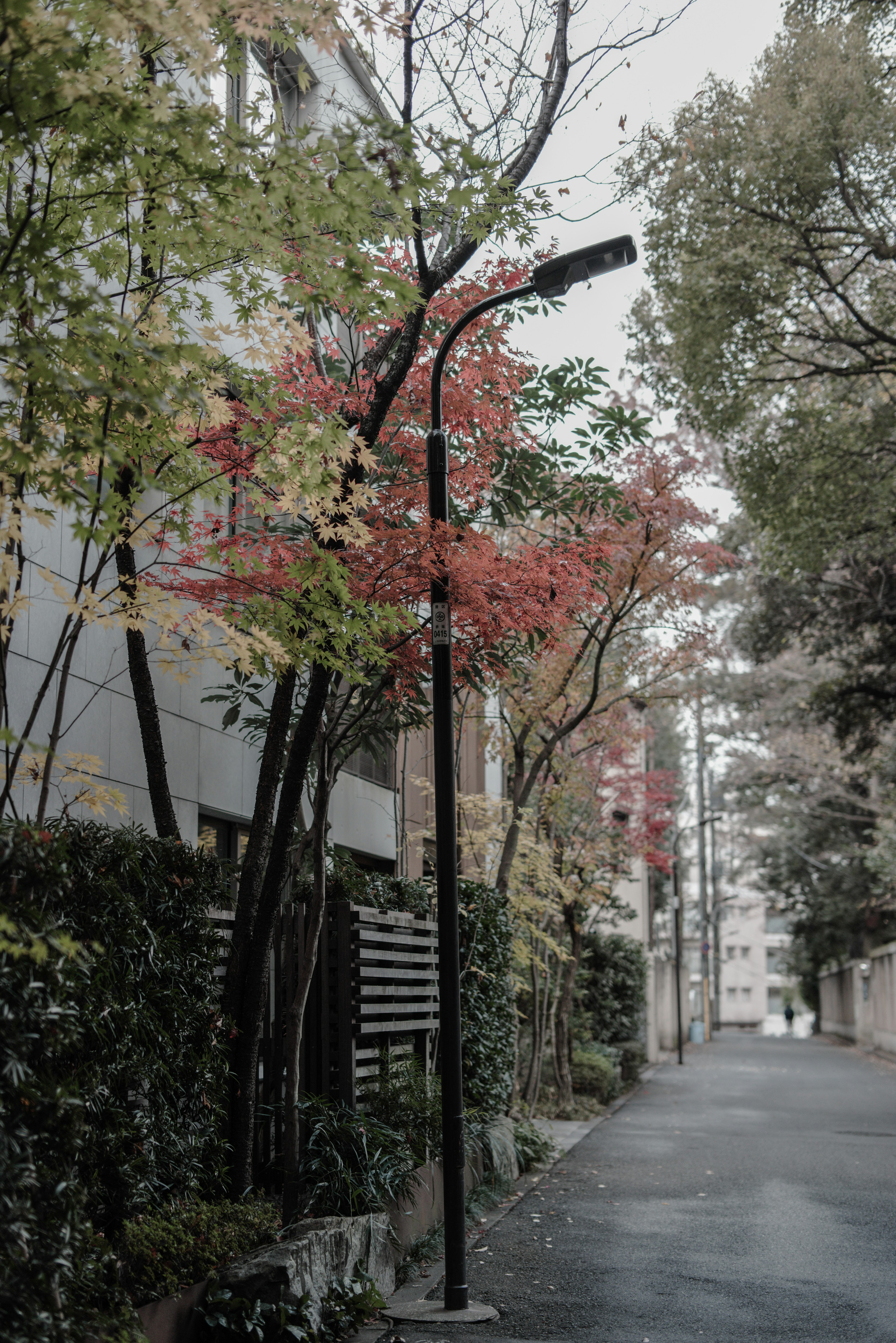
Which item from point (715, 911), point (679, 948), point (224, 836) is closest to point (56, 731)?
point (224, 836)

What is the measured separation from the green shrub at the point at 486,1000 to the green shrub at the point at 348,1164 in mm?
3049

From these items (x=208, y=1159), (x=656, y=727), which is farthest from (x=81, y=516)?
(x=656, y=727)

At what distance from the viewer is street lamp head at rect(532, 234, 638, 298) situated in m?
7.71

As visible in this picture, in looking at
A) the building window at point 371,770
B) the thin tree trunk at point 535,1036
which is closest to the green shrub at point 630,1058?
the thin tree trunk at point 535,1036

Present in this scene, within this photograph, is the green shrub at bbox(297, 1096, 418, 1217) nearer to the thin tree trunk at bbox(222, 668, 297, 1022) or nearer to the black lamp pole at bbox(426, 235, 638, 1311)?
the black lamp pole at bbox(426, 235, 638, 1311)

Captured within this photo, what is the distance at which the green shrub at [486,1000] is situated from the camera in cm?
1170

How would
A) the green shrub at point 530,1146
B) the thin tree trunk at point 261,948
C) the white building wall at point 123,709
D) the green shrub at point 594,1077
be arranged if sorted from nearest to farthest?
the thin tree trunk at point 261,948
the white building wall at point 123,709
the green shrub at point 530,1146
the green shrub at point 594,1077

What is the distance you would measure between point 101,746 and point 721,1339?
553 cm

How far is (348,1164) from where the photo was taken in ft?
26.0

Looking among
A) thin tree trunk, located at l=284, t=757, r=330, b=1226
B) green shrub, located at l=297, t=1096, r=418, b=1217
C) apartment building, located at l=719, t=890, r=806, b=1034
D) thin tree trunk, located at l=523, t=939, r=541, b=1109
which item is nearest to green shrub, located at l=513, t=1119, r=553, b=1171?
thin tree trunk, located at l=523, t=939, r=541, b=1109

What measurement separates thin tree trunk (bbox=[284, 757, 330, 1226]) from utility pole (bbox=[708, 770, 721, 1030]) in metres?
33.8

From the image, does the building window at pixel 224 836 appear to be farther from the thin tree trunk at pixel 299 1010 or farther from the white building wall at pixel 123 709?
the thin tree trunk at pixel 299 1010

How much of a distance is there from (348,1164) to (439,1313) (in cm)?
124

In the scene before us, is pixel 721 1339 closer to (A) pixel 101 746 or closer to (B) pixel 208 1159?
(B) pixel 208 1159
